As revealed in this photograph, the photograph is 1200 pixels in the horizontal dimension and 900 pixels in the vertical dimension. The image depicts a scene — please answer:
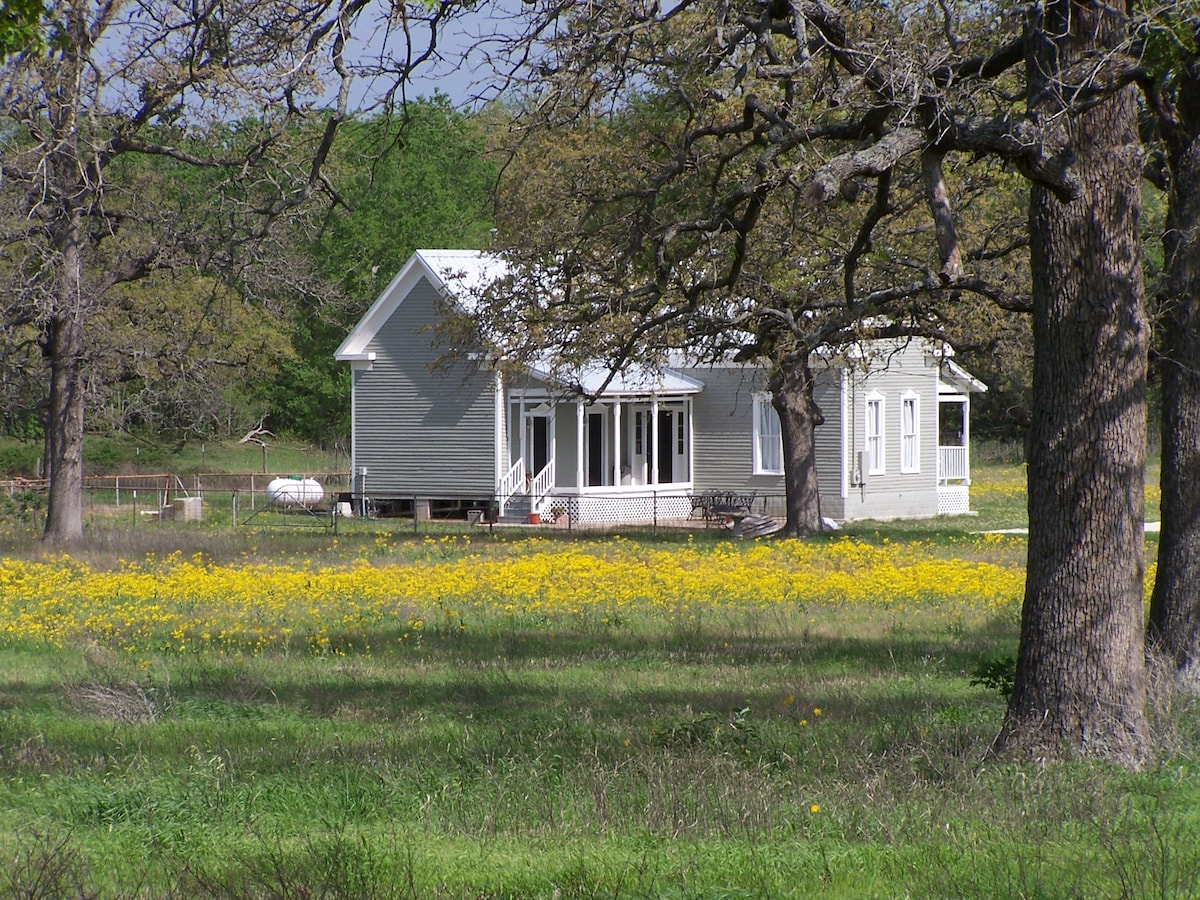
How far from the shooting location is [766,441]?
3875 cm

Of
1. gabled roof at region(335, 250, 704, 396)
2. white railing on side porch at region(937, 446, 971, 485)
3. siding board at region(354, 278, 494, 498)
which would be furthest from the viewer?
Answer: white railing on side porch at region(937, 446, 971, 485)

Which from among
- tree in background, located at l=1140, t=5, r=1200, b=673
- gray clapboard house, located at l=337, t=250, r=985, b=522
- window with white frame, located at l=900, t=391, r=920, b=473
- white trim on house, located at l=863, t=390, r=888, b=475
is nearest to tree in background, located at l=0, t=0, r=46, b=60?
tree in background, located at l=1140, t=5, r=1200, b=673

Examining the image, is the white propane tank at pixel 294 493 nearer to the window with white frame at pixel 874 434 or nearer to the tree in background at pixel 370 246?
the tree in background at pixel 370 246

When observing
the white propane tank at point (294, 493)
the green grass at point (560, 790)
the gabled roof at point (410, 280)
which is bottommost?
the green grass at point (560, 790)

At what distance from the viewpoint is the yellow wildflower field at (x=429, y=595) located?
15211 mm

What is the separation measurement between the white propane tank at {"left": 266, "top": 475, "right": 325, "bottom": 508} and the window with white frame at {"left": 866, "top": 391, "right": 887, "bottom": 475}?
16.2 m

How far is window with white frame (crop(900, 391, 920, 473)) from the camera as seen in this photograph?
131 feet

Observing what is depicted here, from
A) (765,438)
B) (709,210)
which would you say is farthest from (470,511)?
(709,210)

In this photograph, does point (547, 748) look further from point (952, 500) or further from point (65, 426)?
point (952, 500)

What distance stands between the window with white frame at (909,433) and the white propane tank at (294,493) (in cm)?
1716

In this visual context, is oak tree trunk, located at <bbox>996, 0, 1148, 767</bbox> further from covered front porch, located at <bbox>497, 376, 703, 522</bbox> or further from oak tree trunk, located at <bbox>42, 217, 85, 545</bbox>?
covered front porch, located at <bbox>497, 376, 703, 522</bbox>

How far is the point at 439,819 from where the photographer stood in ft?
22.4

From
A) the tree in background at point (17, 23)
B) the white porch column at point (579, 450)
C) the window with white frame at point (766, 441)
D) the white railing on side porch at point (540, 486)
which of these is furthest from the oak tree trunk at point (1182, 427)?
the window with white frame at point (766, 441)

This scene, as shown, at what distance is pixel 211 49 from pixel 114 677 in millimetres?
5864
